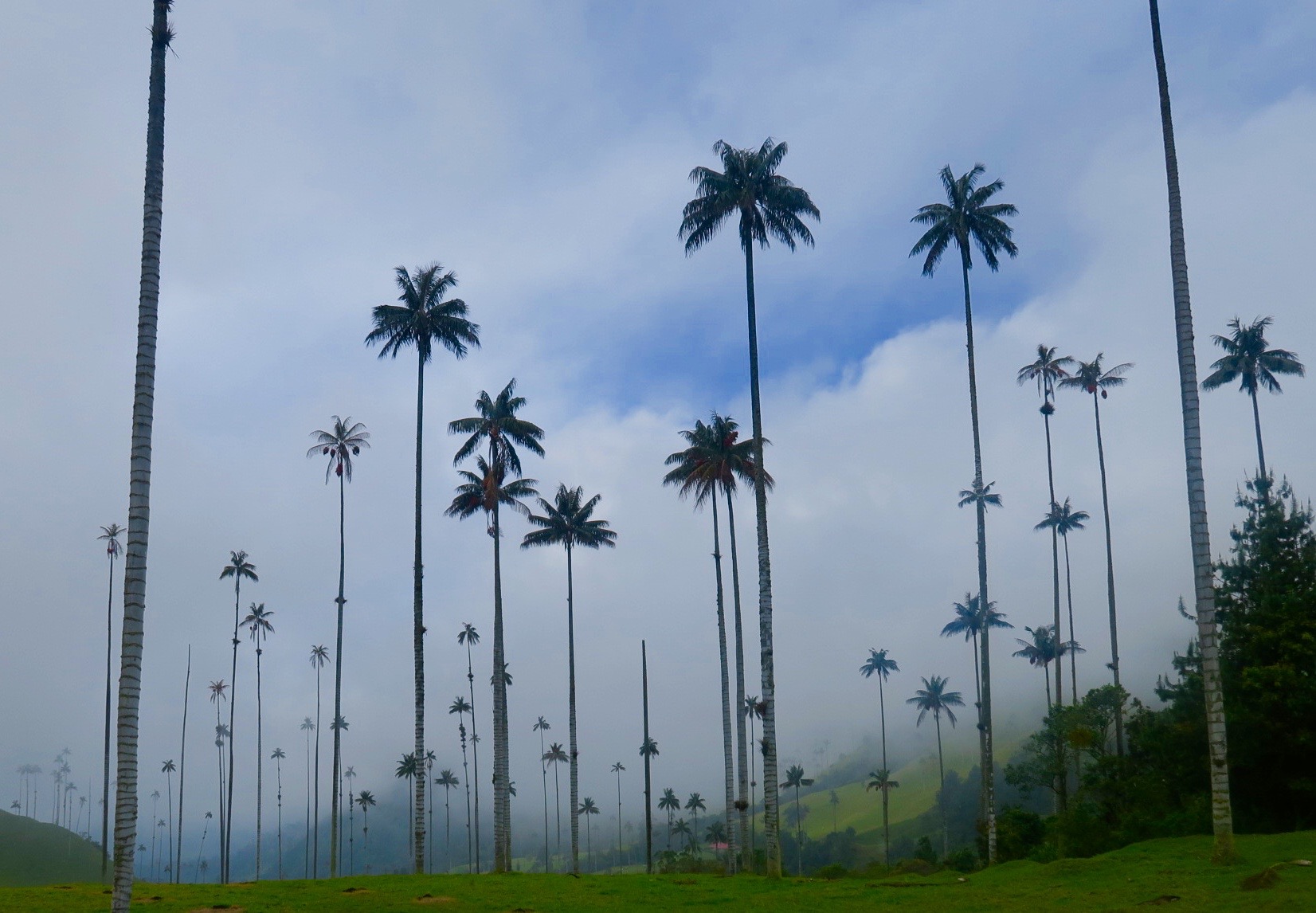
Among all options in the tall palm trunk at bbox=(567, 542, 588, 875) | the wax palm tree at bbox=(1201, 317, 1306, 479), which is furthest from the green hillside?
the wax palm tree at bbox=(1201, 317, 1306, 479)

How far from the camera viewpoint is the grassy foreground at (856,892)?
74.2 ft

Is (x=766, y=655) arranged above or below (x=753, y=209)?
below

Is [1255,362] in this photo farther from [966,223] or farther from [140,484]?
[140,484]

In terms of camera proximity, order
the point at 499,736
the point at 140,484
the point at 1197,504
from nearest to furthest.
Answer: the point at 140,484 < the point at 1197,504 < the point at 499,736

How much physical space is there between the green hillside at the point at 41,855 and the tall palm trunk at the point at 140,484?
13351cm

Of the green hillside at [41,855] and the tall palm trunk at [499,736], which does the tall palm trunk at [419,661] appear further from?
the green hillside at [41,855]

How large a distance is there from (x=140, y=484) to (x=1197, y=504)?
25448 millimetres

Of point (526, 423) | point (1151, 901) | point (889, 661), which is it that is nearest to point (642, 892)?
point (1151, 901)

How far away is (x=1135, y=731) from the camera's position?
53.8m

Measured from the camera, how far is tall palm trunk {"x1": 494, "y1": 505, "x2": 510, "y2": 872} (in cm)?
5131

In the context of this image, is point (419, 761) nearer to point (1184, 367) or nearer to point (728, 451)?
point (728, 451)

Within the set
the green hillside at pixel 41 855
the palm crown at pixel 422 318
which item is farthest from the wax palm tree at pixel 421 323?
the green hillside at pixel 41 855

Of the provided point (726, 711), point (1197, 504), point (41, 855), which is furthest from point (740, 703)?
point (41, 855)

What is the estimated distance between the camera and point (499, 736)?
54250mm
